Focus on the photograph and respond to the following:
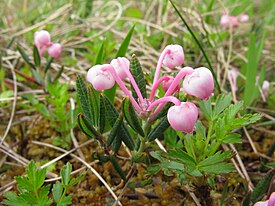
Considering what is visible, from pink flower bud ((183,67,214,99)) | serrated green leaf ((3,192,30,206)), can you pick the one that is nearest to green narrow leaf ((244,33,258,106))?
pink flower bud ((183,67,214,99))

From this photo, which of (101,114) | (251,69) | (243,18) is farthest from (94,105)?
(243,18)

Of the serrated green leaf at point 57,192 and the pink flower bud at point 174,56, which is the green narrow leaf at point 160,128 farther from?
the serrated green leaf at point 57,192

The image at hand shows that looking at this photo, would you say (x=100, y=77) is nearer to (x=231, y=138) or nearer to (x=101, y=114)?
(x=101, y=114)

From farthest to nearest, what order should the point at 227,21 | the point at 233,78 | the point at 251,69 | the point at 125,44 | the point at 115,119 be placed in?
the point at 227,21 < the point at 233,78 < the point at 251,69 < the point at 125,44 < the point at 115,119

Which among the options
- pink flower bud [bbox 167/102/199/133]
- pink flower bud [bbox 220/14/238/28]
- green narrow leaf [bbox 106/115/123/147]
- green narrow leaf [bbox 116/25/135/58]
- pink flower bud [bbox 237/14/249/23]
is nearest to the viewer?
pink flower bud [bbox 167/102/199/133]

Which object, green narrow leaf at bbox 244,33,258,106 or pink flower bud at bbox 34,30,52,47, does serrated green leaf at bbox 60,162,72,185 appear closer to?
pink flower bud at bbox 34,30,52,47

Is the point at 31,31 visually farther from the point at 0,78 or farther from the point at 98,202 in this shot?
the point at 98,202

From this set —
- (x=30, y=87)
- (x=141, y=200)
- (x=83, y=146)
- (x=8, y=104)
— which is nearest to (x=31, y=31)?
(x=30, y=87)

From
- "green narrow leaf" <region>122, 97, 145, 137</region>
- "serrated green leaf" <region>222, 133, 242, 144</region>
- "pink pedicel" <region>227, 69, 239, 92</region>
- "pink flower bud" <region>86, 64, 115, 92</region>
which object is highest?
"pink flower bud" <region>86, 64, 115, 92</region>
